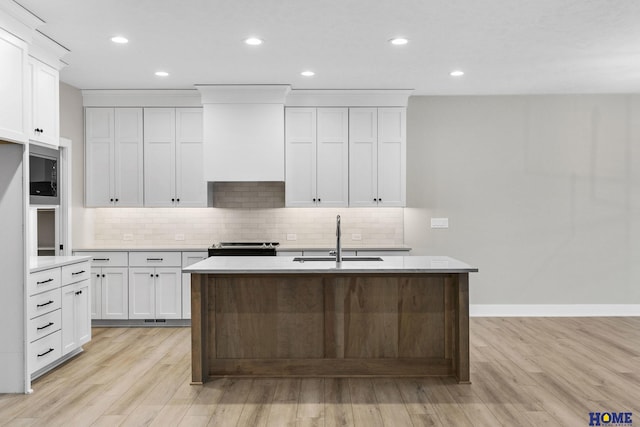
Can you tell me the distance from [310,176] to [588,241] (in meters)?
3.59

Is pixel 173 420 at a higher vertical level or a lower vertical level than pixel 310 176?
lower

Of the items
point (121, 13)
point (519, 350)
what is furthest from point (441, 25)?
point (519, 350)

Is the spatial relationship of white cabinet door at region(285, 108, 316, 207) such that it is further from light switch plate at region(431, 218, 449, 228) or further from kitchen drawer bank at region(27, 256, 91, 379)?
kitchen drawer bank at region(27, 256, 91, 379)

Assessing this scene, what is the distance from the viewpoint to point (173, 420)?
3.21 meters

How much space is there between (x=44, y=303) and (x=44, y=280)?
185mm

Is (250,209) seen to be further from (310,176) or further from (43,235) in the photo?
(43,235)

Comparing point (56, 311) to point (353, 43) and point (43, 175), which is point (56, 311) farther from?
point (353, 43)

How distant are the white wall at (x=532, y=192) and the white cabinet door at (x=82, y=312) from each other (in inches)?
147

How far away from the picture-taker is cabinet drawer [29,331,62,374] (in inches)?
152

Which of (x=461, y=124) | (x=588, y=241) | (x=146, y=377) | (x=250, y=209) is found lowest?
(x=146, y=377)

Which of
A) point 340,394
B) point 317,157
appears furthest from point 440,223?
point 340,394

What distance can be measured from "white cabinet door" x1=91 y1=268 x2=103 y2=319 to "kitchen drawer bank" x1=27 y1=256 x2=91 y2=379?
3.11 feet

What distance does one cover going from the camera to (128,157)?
6.07m

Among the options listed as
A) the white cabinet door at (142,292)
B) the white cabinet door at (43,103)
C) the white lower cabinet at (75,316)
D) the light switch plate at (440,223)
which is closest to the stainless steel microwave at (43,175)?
the white cabinet door at (43,103)
